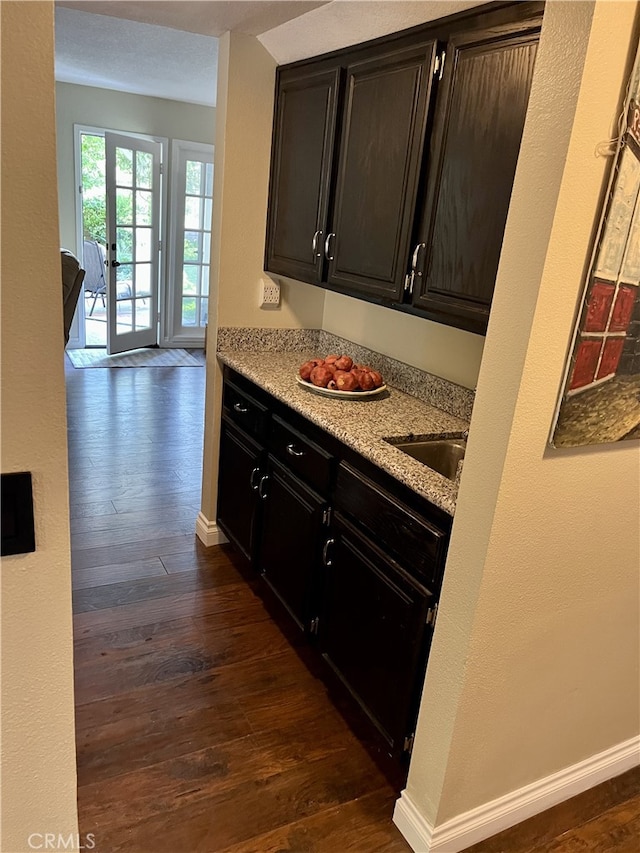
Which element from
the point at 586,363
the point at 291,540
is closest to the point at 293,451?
the point at 291,540

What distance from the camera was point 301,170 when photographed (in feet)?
8.07

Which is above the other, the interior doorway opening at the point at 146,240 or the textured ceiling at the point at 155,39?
the textured ceiling at the point at 155,39

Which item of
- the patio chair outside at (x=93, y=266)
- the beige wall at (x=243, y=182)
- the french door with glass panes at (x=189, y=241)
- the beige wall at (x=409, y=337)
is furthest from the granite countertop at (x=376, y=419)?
the patio chair outside at (x=93, y=266)

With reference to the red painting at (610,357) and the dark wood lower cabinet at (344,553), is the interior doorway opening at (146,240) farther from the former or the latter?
the red painting at (610,357)

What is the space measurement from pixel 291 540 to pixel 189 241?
500 cm

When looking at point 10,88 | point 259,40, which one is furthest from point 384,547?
point 259,40

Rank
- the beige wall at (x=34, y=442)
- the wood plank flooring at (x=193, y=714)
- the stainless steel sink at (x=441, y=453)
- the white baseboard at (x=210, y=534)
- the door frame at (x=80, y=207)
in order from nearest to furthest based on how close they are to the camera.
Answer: the beige wall at (x=34, y=442) < the wood plank flooring at (x=193, y=714) < the stainless steel sink at (x=441, y=453) < the white baseboard at (x=210, y=534) < the door frame at (x=80, y=207)

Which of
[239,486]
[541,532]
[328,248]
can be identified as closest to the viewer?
[541,532]

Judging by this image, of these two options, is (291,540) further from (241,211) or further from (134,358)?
(134,358)

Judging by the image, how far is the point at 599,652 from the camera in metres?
1.71

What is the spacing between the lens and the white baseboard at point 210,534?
3023 millimetres

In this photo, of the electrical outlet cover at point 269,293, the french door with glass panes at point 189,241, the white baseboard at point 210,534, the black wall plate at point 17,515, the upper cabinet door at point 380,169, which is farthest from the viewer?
the french door with glass panes at point 189,241

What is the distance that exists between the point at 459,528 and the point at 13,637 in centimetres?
93

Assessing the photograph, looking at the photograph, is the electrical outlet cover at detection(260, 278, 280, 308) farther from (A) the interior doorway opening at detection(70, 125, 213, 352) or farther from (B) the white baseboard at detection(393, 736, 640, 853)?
(A) the interior doorway opening at detection(70, 125, 213, 352)
